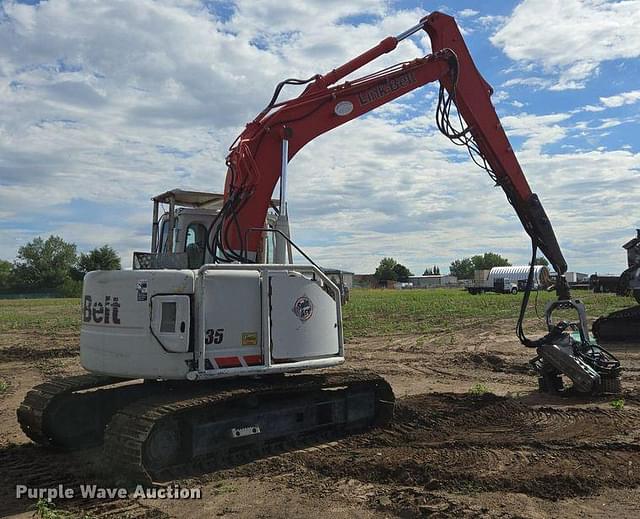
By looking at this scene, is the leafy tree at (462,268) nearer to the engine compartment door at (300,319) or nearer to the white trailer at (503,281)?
the white trailer at (503,281)

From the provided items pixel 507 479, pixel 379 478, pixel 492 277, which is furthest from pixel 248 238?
pixel 492 277

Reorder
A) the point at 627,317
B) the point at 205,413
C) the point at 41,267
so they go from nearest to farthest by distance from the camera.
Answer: the point at 205,413
the point at 627,317
the point at 41,267

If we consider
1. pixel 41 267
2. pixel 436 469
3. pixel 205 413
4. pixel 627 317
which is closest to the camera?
pixel 436 469

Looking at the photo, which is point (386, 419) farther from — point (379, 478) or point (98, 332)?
point (98, 332)

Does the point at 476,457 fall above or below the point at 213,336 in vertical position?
below

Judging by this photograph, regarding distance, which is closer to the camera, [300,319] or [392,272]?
[300,319]

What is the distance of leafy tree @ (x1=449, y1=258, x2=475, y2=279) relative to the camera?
15688 cm

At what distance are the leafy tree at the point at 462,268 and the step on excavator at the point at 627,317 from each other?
135900mm

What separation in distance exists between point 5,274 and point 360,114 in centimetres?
11002

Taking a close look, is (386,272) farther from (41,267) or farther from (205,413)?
(205,413)

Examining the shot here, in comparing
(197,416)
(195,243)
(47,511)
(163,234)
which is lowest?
(47,511)

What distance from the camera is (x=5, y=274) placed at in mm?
106500

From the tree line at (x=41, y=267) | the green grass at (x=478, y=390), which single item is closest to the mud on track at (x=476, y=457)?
the green grass at (x=478, y=390)

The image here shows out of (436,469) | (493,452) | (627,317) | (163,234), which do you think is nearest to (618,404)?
(493,452)
